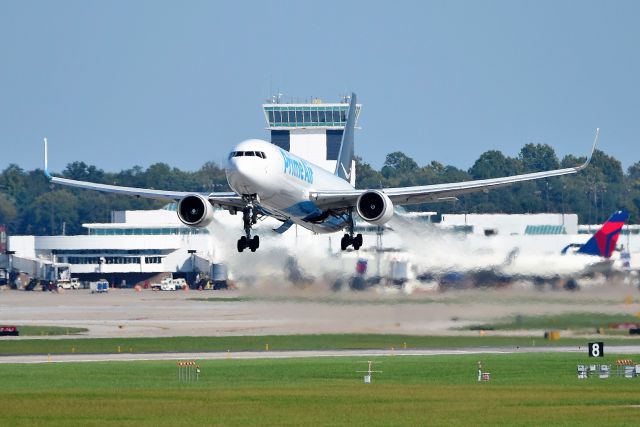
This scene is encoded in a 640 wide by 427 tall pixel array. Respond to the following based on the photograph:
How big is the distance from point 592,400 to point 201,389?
18.5m

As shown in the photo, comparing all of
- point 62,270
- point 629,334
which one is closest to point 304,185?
point 629,334

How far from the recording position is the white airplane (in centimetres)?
6694

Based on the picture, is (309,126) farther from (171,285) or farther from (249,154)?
(249,154)

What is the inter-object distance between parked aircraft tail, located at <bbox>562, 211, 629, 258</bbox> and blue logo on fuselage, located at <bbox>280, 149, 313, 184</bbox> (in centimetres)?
1951

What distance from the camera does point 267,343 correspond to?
97688mm

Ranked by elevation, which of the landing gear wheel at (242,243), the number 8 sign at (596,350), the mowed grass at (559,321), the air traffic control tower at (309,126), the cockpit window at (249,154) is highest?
the air traffic control tower at (309,126)

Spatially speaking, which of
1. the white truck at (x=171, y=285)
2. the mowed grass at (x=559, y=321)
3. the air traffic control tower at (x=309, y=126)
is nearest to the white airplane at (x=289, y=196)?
the mowed grass at (x=559, y=321)

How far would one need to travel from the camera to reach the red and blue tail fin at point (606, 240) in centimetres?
8688

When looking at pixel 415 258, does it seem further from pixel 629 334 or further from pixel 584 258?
pixel 629 334

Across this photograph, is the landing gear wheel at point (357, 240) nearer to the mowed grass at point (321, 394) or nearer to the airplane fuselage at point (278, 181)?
the airplane fuselage at point (278, 181)

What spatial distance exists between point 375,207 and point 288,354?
69.9 feet

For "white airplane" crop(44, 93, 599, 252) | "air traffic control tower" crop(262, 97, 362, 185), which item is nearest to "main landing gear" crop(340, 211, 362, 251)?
"white airplane" crop(44, 93, 599, 252)

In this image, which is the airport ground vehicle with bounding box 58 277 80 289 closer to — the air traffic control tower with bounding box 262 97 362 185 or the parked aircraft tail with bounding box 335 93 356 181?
the air traffic control tower with bounding box 262 97 362 185

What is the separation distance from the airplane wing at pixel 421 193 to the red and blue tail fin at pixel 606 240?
33.1 ft
